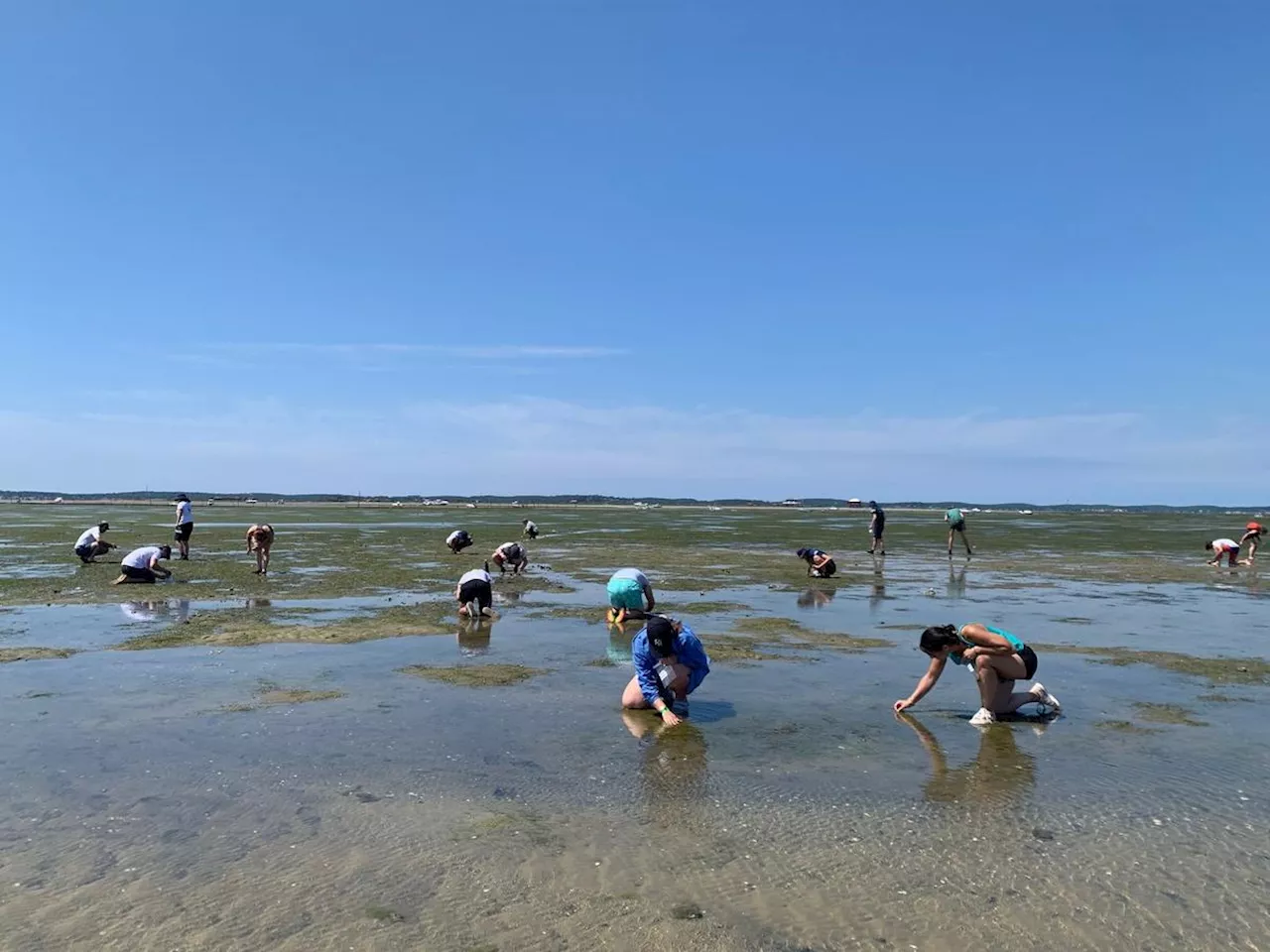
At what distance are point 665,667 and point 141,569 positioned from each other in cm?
1590

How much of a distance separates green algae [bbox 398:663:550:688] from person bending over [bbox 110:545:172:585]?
11916mm

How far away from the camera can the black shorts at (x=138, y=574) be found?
2005cm

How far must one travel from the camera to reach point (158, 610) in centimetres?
1611

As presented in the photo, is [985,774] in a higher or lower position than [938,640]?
lower

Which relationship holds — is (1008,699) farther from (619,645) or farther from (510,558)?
(510,558)

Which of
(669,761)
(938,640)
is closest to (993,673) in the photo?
(938,640)

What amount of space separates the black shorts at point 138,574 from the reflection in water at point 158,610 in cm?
324

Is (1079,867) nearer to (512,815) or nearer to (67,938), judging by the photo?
(512,815)

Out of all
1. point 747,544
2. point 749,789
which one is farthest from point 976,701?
point 747,544

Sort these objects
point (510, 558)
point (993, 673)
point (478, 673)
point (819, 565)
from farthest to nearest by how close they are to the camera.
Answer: point (510, 558) < point (819, 565) < point (478, 673) < point (993, 673)

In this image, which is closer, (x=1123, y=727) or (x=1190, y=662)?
Result: (x=1123, y=727)

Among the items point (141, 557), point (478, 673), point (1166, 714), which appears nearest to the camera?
point (1166, 714)

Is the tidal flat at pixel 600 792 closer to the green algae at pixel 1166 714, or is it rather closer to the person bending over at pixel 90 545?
the green algae at pixel 1166 714

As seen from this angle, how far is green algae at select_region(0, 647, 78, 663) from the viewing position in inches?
454
